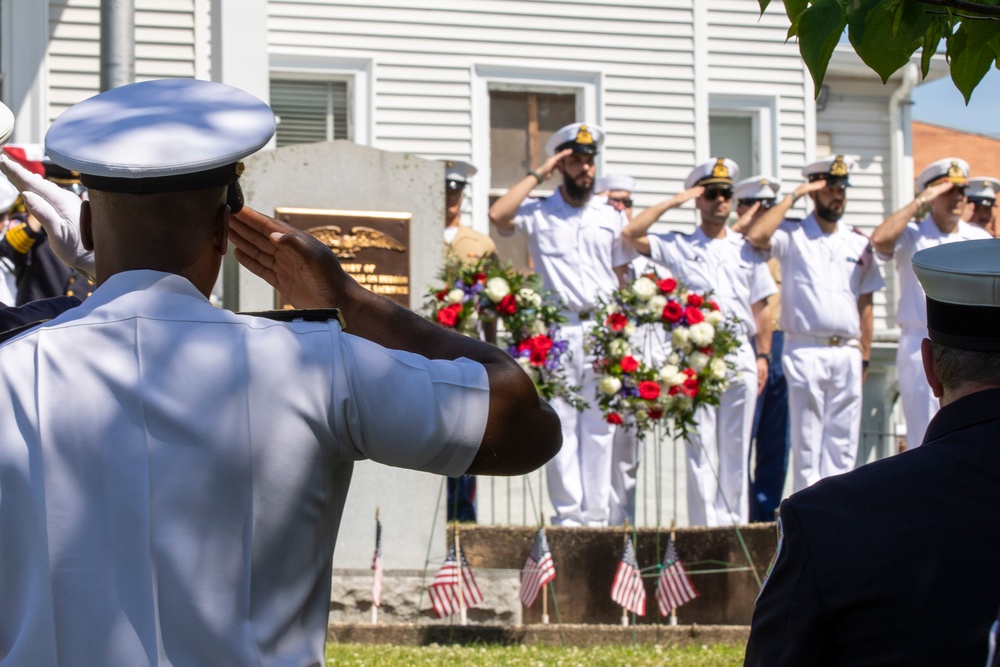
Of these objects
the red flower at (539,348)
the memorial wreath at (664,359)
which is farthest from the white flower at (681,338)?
the red flower at (539,348)

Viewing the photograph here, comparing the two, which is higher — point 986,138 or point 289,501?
point 986,138

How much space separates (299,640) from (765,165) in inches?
530

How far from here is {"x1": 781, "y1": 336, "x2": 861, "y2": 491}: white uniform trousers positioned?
9.44 meters

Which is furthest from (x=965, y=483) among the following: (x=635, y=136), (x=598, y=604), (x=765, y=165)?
(x=765, y=165)

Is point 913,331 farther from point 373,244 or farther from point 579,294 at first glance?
point 373,244

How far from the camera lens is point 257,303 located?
754cm

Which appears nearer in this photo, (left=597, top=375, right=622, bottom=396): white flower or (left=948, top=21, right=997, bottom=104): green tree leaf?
(left=948, top=21, right=997, bottom=104): green tree leaf

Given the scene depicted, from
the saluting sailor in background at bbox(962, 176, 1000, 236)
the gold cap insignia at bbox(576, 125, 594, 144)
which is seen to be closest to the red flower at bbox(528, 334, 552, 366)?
the gold cap insignia at bbox(576, 125, 594, 144)

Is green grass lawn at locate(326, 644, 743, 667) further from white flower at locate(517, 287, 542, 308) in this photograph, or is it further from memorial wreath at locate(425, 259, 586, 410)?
white flower at locate(517, 287, 542, 308)

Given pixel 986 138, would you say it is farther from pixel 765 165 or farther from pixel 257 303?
pixel 257 303

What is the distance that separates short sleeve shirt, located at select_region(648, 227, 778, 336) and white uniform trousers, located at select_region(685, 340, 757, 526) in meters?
0.33

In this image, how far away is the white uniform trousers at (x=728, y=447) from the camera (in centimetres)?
→ 885

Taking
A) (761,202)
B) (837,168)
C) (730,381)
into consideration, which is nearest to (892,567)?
(730,381)

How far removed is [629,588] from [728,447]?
231 cm
